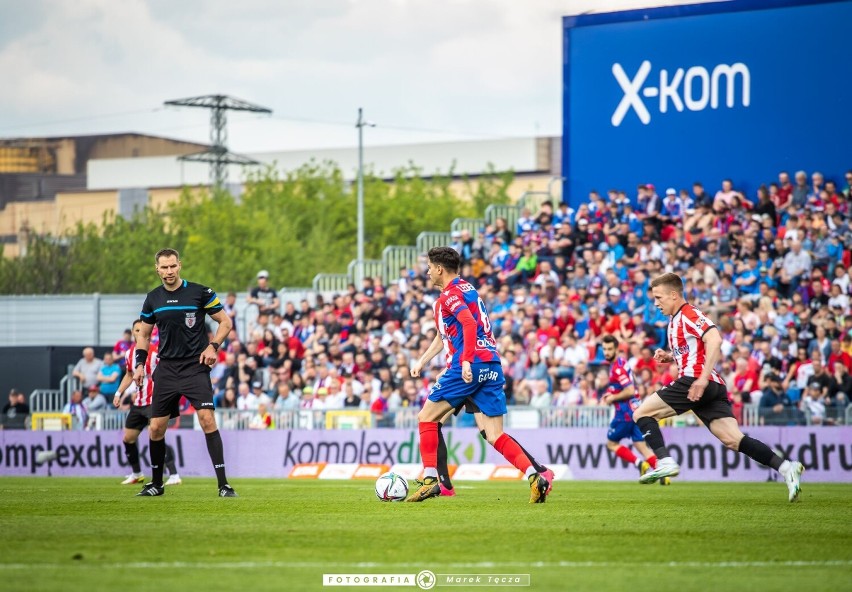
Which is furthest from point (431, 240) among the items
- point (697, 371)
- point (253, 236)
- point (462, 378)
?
point (253, 236)

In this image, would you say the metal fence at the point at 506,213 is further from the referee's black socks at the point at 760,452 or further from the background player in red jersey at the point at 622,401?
the referee's black socks at the point at 760,452

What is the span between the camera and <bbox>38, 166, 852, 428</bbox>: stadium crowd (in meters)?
24.9

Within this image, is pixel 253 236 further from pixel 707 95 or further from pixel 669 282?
pixel 669 282

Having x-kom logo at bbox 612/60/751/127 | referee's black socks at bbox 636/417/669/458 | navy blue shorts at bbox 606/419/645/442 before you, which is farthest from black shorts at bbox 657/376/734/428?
x-kom logo at bbox 612/60/751/127

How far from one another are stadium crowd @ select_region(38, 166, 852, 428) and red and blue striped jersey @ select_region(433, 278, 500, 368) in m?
11.0

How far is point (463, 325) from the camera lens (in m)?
13.2

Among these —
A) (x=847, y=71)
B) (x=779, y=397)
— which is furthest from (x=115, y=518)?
(x=847, y=71)

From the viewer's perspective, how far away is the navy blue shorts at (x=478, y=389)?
1335cm

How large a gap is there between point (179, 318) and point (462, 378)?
330cm

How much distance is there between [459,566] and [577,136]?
28.5 m

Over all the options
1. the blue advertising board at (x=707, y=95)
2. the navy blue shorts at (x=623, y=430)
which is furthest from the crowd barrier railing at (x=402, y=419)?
the blue advertising board at (x=707, y=95)

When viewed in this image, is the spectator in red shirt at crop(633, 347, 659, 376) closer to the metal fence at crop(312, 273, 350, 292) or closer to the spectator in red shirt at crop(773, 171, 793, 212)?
the spectator in red shirt at crop(773, 171, 793, 212)

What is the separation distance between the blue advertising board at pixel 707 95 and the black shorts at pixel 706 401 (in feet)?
62.8

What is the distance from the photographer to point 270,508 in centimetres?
1309
